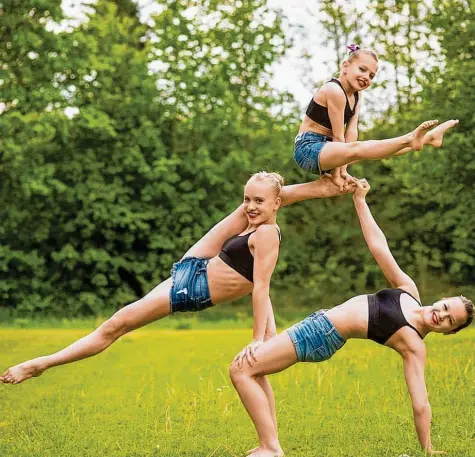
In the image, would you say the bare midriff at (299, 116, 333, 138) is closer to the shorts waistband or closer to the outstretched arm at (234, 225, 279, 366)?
the shorts waistband

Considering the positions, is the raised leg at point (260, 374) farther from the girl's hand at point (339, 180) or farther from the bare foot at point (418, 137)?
the bare foot at point (418, 137)

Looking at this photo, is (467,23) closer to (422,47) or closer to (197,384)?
(422,47)

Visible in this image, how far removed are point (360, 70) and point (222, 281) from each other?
1.54 meters

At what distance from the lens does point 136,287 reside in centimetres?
2048

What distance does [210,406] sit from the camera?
845 centimetres

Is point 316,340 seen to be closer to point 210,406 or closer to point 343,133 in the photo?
point 343,133

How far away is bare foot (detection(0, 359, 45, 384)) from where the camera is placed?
5926 mm

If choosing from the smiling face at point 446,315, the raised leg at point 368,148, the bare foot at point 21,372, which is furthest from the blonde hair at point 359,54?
the bare foot at point 21,372

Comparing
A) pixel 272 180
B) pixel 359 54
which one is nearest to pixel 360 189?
pixel 272 180

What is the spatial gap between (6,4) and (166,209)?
504cm

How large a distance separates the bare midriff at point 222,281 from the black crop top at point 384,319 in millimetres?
760

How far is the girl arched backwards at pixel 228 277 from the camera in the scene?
Result: 19.0 ft

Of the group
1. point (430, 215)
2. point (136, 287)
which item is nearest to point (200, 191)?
point (136, 287)

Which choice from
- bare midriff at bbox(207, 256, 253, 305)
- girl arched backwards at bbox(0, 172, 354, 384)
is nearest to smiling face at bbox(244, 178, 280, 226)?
girl arched backwards at bbox(0, 172, 354, 384)
